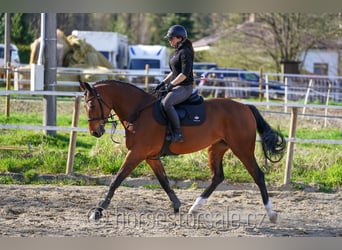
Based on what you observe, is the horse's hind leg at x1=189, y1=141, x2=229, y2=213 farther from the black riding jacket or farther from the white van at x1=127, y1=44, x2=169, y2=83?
the white van at x1=127, y1=44, x2=169, y2=83

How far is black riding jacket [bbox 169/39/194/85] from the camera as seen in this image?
8.03m

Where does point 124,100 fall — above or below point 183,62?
below

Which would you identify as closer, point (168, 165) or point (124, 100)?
point (124, 100)

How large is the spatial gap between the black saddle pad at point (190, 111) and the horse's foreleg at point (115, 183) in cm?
64

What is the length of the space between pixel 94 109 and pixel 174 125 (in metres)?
0.96

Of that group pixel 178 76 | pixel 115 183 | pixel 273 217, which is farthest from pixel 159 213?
pixel 178 76

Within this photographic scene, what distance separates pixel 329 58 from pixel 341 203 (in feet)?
111

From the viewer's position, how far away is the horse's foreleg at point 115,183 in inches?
308

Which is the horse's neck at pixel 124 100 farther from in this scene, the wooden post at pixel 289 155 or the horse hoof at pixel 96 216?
the wooden post at pixel 289 155

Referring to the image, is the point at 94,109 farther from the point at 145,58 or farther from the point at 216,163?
the point at 145,58

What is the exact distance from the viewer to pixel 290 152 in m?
11.0

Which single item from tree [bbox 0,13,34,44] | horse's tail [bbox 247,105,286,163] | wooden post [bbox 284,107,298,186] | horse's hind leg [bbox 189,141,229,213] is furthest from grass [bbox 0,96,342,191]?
tree [bbox 0,13,34,44]

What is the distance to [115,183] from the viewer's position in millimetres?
8016

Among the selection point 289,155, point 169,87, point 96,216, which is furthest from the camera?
point 289,155
